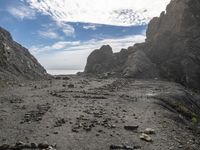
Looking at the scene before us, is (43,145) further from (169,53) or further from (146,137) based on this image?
(169,53)

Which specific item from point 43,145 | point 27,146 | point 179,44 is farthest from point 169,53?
point 27,146

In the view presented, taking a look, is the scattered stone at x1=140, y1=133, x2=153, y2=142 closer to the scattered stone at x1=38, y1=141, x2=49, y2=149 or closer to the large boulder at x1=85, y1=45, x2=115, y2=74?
the scattered stone at x1=38, y1=141, x2=49, y2=149

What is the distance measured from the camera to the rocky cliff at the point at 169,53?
86500 mm

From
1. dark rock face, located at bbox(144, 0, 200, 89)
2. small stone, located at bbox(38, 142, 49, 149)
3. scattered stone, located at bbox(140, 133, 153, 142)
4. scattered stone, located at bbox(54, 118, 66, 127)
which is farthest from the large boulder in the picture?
small stone, located at bbox(38, 142, 49, 149)

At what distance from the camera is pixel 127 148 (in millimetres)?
16891

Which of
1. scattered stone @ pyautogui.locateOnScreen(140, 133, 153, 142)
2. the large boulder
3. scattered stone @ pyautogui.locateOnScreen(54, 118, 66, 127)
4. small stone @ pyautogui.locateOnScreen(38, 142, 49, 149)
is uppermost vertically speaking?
the large boulder

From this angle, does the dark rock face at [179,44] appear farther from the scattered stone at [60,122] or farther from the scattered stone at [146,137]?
the scattered stone at [146,137]

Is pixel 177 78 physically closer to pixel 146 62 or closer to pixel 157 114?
pixel 146 62

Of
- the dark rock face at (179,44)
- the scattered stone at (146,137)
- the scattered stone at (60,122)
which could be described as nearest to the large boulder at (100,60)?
the dark rock face at (179,44)

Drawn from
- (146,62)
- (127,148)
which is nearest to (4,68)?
(146,62)

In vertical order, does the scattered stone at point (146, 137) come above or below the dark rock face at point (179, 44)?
below

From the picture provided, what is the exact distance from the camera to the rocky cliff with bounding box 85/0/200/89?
284ft

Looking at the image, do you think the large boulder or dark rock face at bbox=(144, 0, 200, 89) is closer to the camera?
dark rock face at bbox=(144, 0, 200, 89)

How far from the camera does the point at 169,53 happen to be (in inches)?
3912
